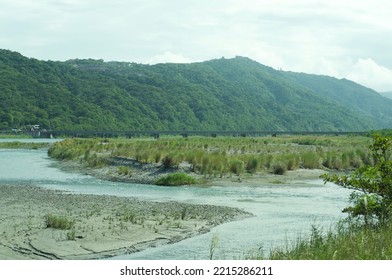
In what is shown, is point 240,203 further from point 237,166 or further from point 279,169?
point 279,169

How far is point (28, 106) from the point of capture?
5851 inches

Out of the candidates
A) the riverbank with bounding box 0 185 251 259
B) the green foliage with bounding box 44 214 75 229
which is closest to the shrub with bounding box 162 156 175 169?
the riverbank with bounding box 0 185 251 259

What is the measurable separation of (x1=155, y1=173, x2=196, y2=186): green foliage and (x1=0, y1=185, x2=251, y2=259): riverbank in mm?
7306

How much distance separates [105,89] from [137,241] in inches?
6972

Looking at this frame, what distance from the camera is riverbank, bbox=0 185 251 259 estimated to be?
15031 mm

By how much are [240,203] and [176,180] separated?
334 inches

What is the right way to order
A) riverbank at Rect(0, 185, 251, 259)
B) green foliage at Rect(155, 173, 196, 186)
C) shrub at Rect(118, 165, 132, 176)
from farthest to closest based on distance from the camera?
shrub at Rect(118, 165, 132, 176), green foliage at Rect(155, 173, 196, 186), riverbank at Rect(0, 185, 251, 259)

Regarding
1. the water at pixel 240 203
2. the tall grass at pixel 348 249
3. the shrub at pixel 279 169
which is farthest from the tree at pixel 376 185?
the shrub at pixel 279 169

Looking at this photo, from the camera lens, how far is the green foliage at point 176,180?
3269 cm

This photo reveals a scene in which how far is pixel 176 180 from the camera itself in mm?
32812

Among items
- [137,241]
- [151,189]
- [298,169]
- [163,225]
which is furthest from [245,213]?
[298,169]

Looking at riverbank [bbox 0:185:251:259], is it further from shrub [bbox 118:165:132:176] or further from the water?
shrub [bbox 118:165:132:176]

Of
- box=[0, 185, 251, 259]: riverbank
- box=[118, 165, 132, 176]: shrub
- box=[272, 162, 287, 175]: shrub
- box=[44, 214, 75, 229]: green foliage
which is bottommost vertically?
box=[0, 185, 251, 259]: riverbank

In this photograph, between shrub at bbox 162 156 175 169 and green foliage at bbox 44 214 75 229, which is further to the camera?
shrub at bbox 162 156 175 169
